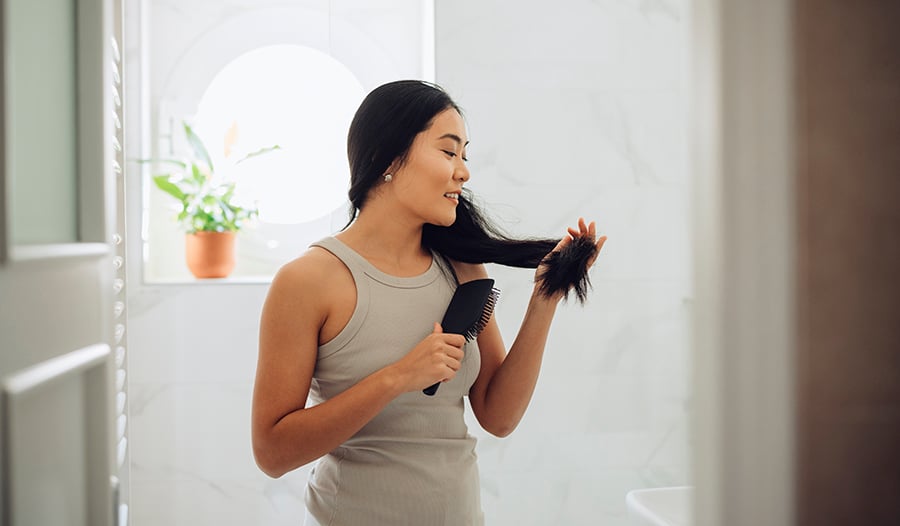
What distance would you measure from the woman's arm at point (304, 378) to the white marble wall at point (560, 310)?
800 millimetres

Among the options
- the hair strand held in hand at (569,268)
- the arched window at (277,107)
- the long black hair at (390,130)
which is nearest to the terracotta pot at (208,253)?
the arched window at (277,107)

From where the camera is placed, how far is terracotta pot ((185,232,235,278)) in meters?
1.85

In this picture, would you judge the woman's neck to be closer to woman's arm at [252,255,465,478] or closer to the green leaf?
woman's arm at [252,255,465,478]

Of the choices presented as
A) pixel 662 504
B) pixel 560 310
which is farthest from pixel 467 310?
pixel 560 310

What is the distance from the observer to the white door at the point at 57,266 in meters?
0.55

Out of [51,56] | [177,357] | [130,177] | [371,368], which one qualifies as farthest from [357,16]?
[51,56]

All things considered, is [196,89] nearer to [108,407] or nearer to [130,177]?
[130,177]

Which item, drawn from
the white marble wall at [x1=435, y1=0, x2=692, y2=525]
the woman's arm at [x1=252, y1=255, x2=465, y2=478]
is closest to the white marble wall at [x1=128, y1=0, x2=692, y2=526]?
the white marble wall at [x1=435, y1=0, x2=692, y2=525]

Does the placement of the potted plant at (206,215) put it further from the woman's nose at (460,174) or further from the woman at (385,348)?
the woman's nose at (460,174)

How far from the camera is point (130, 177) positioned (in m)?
1.85

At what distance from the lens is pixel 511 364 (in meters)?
1.11

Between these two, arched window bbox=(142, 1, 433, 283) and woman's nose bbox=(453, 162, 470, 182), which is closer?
woman's nose bbox=(453, 162, 470, 182)

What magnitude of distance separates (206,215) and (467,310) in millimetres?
1056

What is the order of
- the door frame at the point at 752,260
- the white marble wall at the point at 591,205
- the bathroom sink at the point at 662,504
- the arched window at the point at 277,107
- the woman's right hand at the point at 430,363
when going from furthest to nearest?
the arched window at the point at 277,107 → the white marble wall at the point at 591,205 → the bathroom sink at the point at 662,504 → the woman's right hand at the point at 430,363 → the door frame at the point at 752,260
